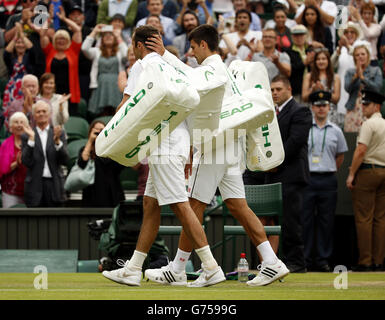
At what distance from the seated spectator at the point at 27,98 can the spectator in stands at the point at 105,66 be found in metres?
1.17

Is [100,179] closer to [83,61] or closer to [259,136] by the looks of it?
[83,61]

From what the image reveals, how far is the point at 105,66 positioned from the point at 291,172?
503 centimetres

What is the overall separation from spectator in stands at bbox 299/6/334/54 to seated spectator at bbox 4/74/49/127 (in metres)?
4.81

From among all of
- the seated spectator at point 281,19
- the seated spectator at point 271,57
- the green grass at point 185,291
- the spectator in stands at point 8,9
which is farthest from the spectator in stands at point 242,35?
the green grass at point 185,291

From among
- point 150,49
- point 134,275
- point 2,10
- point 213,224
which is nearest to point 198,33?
point 150,49

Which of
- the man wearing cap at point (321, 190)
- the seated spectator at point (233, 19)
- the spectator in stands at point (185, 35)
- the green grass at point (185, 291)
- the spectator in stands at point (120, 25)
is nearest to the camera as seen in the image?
the green grass at point (185, 291)

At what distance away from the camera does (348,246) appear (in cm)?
1309

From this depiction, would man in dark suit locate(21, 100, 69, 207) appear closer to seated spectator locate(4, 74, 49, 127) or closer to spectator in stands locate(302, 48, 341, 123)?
seated spectator locate(4, 74, 49, 127)

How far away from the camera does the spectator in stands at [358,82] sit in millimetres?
13992

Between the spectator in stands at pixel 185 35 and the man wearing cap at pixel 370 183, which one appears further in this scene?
Result: the spectator in stands at pixel 185 35

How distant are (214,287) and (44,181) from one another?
17.1ft

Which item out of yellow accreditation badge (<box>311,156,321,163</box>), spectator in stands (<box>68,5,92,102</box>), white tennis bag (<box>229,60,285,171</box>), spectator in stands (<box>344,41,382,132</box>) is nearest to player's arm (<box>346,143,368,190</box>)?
yellow accreditation badge (<box>311,156,321,163</box>)

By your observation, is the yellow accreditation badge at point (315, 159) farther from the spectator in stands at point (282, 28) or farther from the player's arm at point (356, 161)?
the spectator in stands at point (282, 28)

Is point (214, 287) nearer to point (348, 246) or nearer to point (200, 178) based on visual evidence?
point (200, 178)
